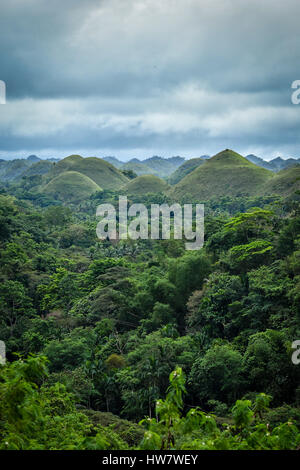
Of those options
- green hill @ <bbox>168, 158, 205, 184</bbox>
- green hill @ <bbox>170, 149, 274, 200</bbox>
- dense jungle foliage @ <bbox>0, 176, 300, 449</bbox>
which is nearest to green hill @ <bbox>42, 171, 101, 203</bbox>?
green hill @ <bbox>170, 149, 274, 200</bbox>

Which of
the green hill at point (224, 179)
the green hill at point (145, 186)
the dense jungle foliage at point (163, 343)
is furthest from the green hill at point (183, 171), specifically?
the dense jungle foliage at point (163, 343)

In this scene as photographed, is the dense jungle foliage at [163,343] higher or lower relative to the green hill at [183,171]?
lower

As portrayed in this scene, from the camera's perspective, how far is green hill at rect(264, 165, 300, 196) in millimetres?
80856

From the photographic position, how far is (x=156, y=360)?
1911 cm

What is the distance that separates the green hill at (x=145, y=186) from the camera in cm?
11907

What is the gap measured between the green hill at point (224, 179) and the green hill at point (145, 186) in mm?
9487

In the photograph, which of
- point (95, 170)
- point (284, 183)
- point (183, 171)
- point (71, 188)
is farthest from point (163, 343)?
point (183, 171)

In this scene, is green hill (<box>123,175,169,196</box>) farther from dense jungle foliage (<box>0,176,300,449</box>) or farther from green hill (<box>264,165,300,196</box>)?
dense jungle foliage (<box>0,176,300,449</box>)

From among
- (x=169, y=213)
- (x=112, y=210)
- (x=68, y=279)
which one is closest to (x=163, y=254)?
(x=68, y=279)

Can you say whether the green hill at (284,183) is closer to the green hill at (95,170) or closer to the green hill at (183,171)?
the green hill at (95,170)

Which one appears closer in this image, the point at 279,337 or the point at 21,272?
the point at 279,337

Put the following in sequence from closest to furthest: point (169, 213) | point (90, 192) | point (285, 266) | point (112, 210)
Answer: point (285, 266) < point (169, 213) < point (112, 210) < point (90, 192)

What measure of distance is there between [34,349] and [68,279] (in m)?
9.40

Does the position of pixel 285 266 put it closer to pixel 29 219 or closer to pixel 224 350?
pixel 224 350
